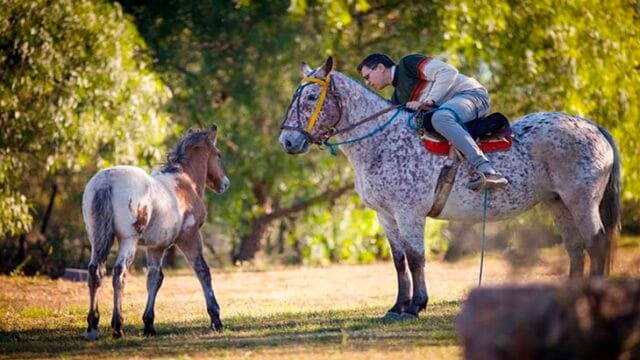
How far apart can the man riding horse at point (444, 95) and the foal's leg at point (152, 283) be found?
305 cm

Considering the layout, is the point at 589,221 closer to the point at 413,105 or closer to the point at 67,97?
the point at 413,105

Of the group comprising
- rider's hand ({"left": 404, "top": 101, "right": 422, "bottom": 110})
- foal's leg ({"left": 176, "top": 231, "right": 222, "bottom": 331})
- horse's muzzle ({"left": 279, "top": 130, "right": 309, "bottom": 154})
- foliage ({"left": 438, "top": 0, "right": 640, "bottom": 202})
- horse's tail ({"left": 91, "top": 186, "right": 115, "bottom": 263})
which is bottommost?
foal's leg ({"left": 176, "top": 231, "right": 222, "bottom": 331})

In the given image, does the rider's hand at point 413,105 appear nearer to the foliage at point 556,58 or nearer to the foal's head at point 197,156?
the foal's head at point 197,156

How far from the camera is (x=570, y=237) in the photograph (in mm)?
11375

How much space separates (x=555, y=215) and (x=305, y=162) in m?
10.1

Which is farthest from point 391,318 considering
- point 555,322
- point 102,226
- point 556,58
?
point 556,58

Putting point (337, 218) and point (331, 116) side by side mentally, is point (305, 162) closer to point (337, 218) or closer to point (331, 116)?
point (337, 218)

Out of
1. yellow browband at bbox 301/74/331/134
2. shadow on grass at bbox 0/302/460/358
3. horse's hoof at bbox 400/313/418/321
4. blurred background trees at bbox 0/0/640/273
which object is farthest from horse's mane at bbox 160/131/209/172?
blurred background trees at bbox 0/0/640/273

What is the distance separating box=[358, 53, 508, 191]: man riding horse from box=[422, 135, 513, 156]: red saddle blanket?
0.31 m

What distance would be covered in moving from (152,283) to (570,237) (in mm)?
4793

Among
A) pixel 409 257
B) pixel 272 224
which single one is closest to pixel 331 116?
pixel 409 257

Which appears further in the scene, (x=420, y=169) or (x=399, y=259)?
(x=399, y=259)

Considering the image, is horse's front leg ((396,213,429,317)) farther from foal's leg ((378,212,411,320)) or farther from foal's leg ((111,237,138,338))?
foal's leg ((111,237,138,338))

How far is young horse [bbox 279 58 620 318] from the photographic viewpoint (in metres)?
10.5
